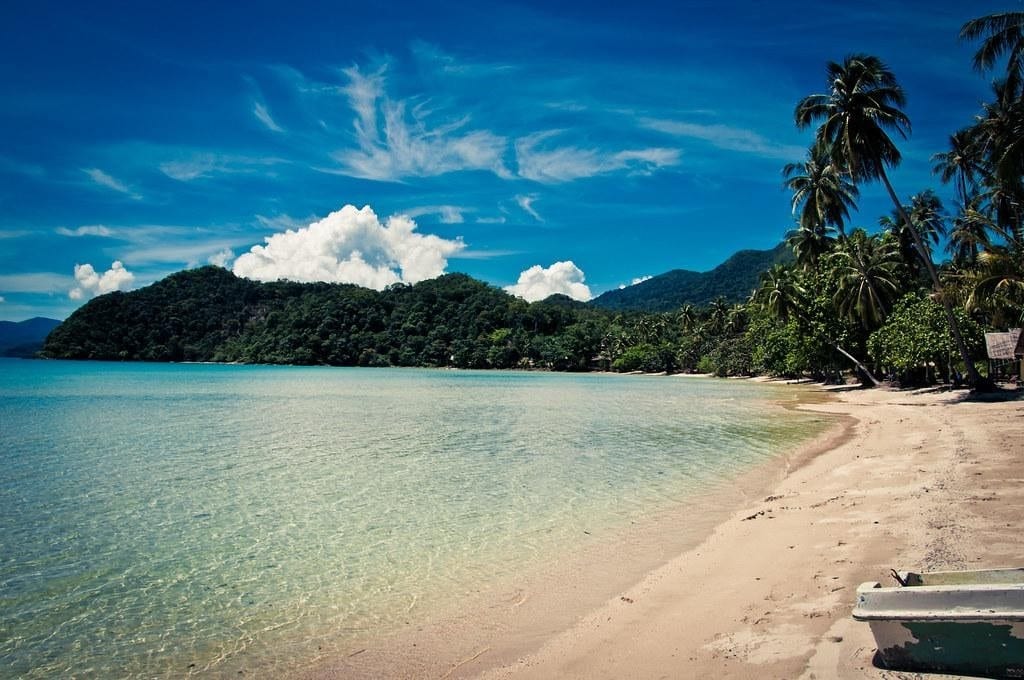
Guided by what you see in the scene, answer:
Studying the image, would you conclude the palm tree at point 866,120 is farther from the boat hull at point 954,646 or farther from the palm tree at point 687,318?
the palm tree at point 687,318

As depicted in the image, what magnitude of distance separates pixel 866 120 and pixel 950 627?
30522mm

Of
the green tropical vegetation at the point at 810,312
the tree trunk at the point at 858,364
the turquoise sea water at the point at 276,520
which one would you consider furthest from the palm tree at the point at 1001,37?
the tree trunk at the point at 858,364

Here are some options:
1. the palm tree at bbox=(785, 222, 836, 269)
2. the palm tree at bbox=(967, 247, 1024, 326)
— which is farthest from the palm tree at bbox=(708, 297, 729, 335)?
the palm tree at bbox=(967, 247, 1024, 326)

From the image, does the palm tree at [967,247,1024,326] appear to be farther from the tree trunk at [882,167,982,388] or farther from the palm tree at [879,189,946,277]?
the palm tree at [879,189,946,277]

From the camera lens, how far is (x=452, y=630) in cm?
588

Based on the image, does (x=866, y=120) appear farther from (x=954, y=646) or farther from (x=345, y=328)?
(x=345, y=328)

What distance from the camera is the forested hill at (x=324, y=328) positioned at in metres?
141

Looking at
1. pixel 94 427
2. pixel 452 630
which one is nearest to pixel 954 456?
pixel 452 630

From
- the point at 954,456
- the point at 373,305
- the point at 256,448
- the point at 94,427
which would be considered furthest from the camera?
the point at 373,305

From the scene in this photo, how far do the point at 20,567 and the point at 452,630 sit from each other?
5.78 m

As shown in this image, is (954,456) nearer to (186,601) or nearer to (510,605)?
(510,605)

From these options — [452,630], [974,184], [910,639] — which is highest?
[974,184]

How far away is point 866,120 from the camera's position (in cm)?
2805

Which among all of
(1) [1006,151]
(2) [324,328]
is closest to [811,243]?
(1) [1006,151]
